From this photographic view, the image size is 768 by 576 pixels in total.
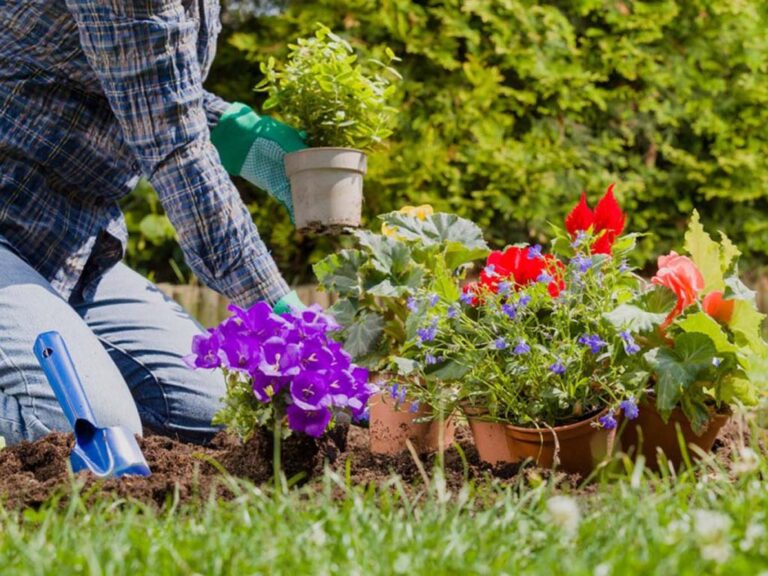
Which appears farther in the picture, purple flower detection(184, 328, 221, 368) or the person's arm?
the person's arm

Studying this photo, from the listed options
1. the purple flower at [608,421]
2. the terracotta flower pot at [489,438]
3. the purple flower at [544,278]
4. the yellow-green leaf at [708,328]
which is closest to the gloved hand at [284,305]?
the terracotta flower pot at [489,438]

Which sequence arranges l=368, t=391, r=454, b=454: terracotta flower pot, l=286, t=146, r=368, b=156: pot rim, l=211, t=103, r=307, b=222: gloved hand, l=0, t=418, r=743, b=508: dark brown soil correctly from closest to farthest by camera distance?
l=0, t=418, r=743, b=508: dark brown soil, l=368, t=391, r=454, b=454: terracotta flower pot, l=286, t=146, r=368, b=156: pot rim, l=211, t=103, r=307, b=222: gloved hand

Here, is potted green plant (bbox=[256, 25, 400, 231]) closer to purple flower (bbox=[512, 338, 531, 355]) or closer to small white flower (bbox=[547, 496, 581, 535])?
purple flower (bbox=[512, 338, 531, 355])

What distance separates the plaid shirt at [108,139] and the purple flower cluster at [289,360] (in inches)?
16.1

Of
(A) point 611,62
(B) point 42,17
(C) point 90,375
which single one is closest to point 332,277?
(C) point 90,375

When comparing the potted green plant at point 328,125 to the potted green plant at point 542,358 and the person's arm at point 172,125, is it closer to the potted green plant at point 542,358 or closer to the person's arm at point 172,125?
the person's arm at point 172,125

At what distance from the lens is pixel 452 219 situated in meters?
2.37

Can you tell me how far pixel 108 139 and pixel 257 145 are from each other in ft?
1.25

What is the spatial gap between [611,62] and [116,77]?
290 centimetres

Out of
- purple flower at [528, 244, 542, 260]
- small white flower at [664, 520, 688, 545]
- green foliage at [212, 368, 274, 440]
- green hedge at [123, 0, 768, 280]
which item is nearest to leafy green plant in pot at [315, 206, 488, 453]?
purple flower at [528, 244, 542, 260]

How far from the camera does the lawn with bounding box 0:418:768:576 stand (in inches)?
54.7

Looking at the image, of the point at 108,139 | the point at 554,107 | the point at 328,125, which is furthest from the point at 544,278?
the point at 554,107

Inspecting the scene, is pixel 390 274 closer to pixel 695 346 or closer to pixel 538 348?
pixel 538 348

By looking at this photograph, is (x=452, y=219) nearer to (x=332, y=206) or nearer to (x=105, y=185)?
(x=332, y=206)
